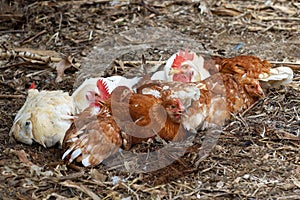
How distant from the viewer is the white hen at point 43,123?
3.72 m

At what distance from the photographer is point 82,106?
3959 millimetres

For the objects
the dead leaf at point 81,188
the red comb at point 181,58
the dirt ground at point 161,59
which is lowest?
the dead leaf at point 81,188

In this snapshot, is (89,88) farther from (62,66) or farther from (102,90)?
(62,66)

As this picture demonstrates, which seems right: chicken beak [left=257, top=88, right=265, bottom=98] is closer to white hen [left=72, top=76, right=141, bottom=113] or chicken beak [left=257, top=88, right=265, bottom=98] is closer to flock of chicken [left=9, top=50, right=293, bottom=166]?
flock of chicken [left=9, top=50, right=293, bottom=166]

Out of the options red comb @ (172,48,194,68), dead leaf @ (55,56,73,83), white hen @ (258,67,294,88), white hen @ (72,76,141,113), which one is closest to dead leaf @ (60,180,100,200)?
white hen @ (72,76,141,113)

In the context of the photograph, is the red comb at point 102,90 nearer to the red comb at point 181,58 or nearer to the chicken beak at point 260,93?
the red comb at point 181,58

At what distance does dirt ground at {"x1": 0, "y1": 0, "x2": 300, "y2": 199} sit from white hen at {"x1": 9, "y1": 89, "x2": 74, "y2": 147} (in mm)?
67

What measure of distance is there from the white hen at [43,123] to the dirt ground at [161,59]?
0.07 metres

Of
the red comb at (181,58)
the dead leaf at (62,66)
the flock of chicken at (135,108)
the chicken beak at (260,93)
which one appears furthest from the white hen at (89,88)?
the chicken beak at (260,93)

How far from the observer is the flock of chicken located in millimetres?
3561

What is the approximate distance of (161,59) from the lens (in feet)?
16.5

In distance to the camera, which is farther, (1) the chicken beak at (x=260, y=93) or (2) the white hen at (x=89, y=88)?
(1) the chicken beak at (x=260, y=93)

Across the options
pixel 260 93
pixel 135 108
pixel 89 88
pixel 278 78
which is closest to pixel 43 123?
pixel 89 88

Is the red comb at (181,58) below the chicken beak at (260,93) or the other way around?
the other way around
